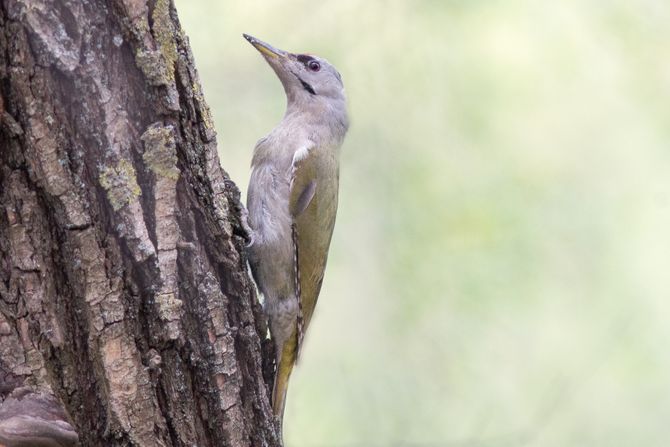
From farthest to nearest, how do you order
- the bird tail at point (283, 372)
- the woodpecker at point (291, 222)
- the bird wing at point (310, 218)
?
the bird wing at point (310, 218) → the woodpecker at point (291, 222) → the bird tail at point (283, 372)

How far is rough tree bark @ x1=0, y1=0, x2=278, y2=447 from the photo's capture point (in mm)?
2203

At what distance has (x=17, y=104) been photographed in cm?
218

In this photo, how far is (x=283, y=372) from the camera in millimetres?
4055

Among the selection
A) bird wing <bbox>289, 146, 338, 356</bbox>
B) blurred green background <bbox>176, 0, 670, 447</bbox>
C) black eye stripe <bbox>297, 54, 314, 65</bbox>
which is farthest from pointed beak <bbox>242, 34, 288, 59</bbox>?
blurred green background <bbox>176, 0, 670, 447</bbox>

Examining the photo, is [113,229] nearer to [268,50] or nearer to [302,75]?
[268,50]

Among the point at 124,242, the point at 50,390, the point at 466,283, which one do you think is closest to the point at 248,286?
the point at 124,242

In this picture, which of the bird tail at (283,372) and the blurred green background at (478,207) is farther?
the blurred green background at (478,207)

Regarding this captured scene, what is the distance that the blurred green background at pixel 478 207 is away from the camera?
578 centimetres

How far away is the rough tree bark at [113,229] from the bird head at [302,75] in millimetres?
2451

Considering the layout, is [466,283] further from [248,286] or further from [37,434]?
[37,434]

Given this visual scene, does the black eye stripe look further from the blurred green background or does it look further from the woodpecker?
the blurred green background

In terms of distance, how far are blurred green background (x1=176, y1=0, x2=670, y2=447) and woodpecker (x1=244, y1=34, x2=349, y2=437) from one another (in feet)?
3.68

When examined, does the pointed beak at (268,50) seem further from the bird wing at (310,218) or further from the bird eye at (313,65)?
the bird wing at (310,218)

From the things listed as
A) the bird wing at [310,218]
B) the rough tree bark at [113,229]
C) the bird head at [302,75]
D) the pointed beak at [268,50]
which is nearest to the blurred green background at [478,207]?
the bird head at [302,75]
